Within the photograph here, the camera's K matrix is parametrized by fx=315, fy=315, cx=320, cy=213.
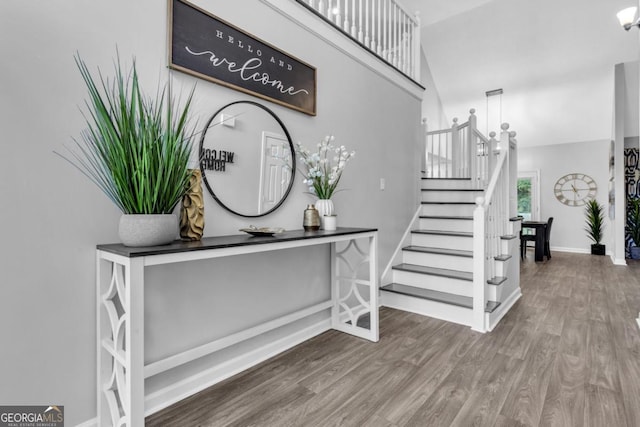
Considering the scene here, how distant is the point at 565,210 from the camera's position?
24.2 ft

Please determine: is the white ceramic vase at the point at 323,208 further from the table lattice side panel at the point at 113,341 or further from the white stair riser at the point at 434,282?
the white stair riser at the point at 434,282

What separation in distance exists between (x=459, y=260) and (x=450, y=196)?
3.88ft

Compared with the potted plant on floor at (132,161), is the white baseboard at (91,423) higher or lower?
lower

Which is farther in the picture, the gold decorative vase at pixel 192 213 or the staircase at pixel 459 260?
the staircase at pixel 459 260

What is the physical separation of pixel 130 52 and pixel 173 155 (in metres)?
0.62

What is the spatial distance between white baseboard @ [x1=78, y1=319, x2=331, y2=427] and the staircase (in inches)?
48.5

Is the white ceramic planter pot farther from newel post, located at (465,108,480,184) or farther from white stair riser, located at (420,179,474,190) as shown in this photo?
newel post, located at (465,108,480,184)

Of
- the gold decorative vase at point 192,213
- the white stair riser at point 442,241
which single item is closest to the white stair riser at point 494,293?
the white stair riser at point 442,241

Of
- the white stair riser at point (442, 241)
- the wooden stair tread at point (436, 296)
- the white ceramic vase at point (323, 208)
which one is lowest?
the wooden stair tread at point (436, 296)

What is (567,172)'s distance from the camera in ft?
24.2

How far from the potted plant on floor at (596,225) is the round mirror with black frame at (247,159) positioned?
7.56m

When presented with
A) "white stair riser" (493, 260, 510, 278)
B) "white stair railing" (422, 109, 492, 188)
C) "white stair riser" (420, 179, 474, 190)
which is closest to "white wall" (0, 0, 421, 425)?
"white stair riser" (493, 260, 510, 278)

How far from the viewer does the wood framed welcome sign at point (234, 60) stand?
166 cm

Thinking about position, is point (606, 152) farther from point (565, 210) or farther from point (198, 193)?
point (198, 193)
